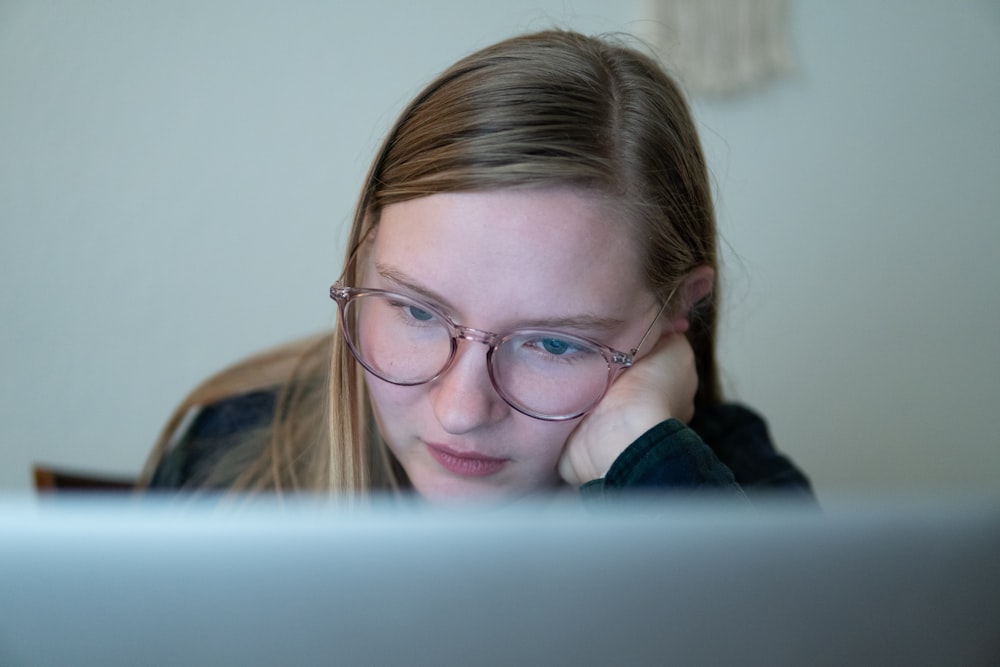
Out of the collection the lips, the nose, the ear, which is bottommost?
the lips

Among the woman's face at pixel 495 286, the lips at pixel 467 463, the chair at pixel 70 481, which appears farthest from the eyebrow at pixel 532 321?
the chair at pixel 70 481

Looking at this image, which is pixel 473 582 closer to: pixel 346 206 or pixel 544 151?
pixel 544 151

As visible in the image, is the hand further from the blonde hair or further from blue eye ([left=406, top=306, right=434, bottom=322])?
blue eye ([left=406, top=306, right=434, bottom=322])

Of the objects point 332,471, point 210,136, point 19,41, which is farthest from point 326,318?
point 332,471

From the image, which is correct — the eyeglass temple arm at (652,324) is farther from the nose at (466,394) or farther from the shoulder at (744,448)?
the shoulder at (744,448)

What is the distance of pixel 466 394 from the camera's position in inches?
30.3

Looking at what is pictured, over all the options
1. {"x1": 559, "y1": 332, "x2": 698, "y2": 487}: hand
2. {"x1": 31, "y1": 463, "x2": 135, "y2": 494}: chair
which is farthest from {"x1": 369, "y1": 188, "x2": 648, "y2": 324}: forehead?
{"x1": 31, "y1": 463, "x2": 135, "y2": 494}: chair

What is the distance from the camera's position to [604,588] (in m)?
0.31

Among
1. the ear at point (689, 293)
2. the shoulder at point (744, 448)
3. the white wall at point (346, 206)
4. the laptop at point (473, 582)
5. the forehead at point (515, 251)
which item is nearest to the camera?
the laptop at point (473, 582)

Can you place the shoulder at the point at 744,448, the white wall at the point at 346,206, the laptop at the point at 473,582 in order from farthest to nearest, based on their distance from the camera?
1. the white wall at the point at 346,206
2. the shoulder at the point at 744,448
3. the laptop at the point at 473,582

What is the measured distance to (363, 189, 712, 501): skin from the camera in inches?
29.9

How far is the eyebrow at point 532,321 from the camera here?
0.77 m

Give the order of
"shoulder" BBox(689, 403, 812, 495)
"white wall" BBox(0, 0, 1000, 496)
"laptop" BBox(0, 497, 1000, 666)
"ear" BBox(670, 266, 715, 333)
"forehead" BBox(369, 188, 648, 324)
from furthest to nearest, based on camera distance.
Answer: "white wall" BBox(0, 0, 1000, 496) → "shoulder" BBox(689, 403, 812, 495) → "ear" BBox(670, 266, 715, 333) → "forehead" BBox(369, 188, 648, 324) → "laptop" BBox(0, 497, 1000, 666)

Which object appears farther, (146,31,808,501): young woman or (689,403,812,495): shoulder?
(689,403,812,495): shoulder
